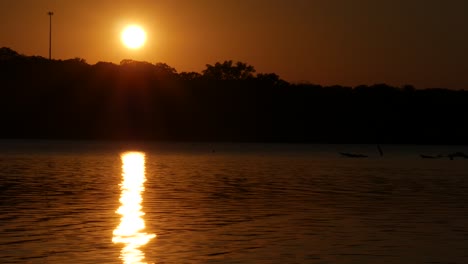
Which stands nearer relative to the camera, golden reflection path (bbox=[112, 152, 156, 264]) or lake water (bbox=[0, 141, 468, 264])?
golden reflection path (bbox=[112, 152, 156, 264])

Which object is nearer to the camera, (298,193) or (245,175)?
(298,193)

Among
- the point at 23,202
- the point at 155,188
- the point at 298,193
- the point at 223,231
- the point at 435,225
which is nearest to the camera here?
the point at 223,231

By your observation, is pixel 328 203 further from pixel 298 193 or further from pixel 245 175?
pixel 245 175

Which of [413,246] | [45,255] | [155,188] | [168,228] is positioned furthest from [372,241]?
[155,188]

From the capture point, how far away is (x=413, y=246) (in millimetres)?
29406

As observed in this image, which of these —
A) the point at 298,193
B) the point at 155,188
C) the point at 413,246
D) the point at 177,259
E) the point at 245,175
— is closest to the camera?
the point at 177,259

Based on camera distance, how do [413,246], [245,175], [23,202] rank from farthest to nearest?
[245,175]
[23,202]
[413,246]

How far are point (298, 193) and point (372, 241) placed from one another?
68.8 feet

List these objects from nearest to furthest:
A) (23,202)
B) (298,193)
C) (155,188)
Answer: (23,202) < (298,193) < (155,188)

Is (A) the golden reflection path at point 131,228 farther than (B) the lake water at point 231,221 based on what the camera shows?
No

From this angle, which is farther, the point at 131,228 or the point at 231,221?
the point at 231,221

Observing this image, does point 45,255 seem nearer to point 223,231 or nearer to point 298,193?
point 223,231

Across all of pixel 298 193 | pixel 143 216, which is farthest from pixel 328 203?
pixel 143 216

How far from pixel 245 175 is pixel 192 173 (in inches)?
163
